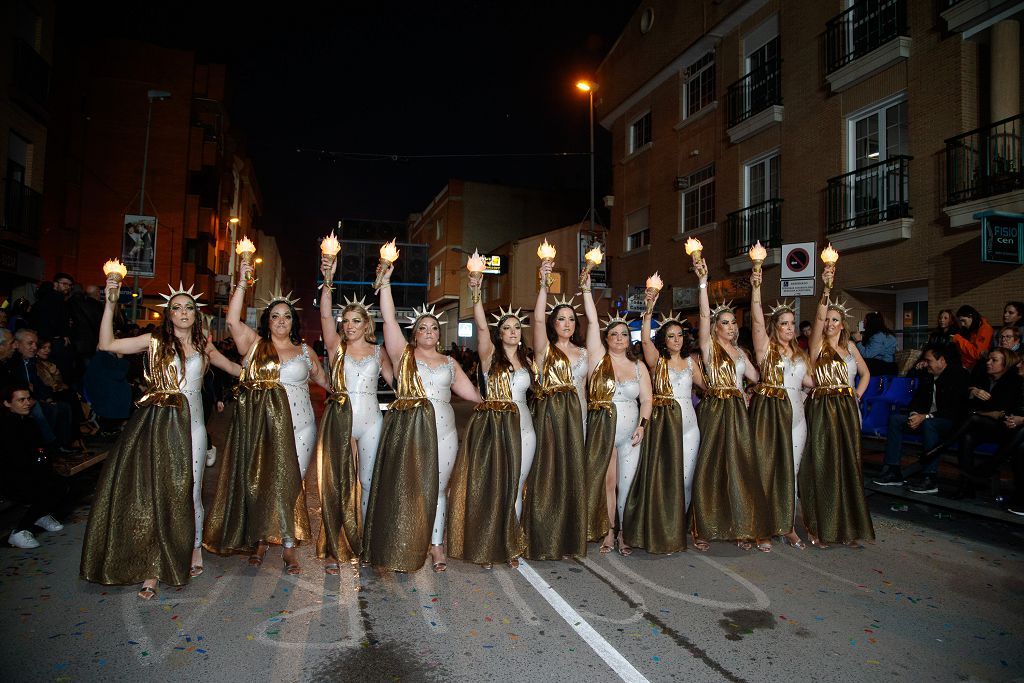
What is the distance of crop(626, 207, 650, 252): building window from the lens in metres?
21.1

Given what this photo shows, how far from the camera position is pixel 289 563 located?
5.07 m

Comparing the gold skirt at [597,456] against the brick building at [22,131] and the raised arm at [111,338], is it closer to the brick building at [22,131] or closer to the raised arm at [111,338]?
the raised arm at [111,338]

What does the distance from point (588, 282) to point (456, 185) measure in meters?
37.6

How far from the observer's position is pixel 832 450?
608 centimetres

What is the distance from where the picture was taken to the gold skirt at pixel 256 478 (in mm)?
5051

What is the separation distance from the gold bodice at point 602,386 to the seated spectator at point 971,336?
5.62 metres

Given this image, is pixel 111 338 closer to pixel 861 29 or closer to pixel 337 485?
pixel 337 485

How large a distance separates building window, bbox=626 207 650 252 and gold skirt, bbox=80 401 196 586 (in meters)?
17.6

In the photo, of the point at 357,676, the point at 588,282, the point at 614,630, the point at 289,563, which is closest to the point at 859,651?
Answer: the point at 614,630

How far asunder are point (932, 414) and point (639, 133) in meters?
15.5

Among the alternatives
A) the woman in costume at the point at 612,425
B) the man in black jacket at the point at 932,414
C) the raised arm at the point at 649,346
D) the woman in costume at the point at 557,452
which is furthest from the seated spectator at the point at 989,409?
the woman in costume at the point at 557,452

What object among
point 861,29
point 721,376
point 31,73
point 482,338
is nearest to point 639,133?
point 861,29

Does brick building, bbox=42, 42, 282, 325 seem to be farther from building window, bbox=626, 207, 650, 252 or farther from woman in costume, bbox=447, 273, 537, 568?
woman in costume, bbox=447, 273, 537, 568

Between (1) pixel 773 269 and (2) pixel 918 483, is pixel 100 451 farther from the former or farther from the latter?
(1) pixel 773 269
